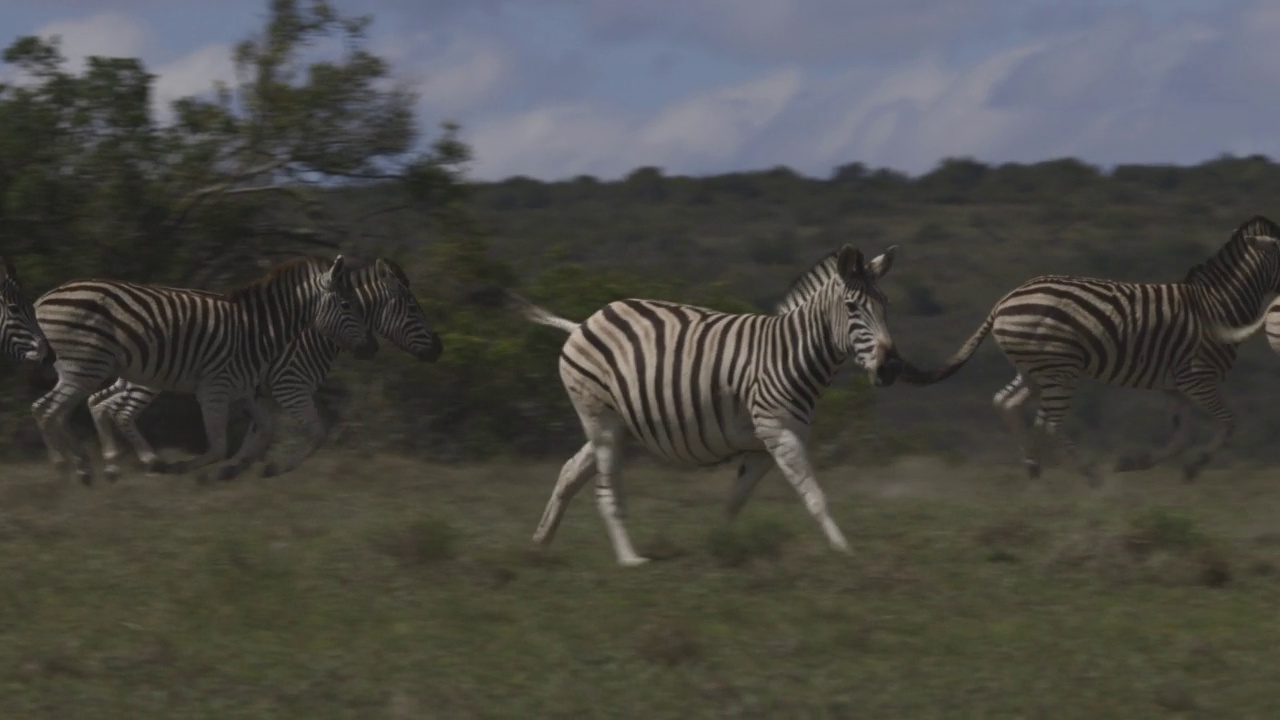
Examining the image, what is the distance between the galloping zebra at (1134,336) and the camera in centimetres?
1277

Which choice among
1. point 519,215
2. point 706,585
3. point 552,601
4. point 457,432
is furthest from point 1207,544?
point 519,215

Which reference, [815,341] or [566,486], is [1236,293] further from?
[566,486]

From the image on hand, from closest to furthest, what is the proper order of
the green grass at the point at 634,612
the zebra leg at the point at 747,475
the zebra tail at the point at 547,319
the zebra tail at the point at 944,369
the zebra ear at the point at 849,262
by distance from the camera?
the green grass at the point at 634,612 → the zebra ear at the point at 849,262 → the zebra leg at the point at 747,475 → the zebra tail at the point at 944,369 → the zebra tail at the point at 547,319

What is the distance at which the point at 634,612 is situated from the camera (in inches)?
308

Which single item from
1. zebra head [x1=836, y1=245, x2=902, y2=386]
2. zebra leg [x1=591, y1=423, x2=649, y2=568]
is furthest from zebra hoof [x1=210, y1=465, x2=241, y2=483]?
zebra head [x1=836, y1=245, x2=902, y2=386]

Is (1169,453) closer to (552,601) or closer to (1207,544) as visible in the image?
(1207,544)

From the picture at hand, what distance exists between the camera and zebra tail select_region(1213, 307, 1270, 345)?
12.7 meters

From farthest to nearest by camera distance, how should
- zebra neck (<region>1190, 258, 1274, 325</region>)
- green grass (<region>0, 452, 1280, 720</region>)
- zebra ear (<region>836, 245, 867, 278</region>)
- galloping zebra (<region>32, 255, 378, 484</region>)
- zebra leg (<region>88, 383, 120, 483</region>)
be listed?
zebra neck (<region>1190, 258, 1274, 325</region>) < zebra leg (<region>88, 383, 120, 483</region>) < galloping zebra (<region>32, 255, 378, 484</region>) < zebra ear (<region>836, 245, 867, 278</region>) < green grass (<region>0, 452, 1280, 720</region>)

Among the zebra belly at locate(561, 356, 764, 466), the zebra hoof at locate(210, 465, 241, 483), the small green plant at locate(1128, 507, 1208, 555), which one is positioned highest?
the zebra belly at locate(561, 356, 764, 466)

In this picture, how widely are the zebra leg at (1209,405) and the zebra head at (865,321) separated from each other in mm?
4739

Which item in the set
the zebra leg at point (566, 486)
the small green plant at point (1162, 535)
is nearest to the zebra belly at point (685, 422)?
the zebra leg at point (566, 486)

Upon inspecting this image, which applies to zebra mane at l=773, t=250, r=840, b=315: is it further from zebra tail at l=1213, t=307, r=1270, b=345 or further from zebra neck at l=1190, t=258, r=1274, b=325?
zebra neck at l=1190, t=258, r=1274, b=325

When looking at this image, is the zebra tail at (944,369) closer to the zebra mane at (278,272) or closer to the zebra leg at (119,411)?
the zebra mane at (278,272)

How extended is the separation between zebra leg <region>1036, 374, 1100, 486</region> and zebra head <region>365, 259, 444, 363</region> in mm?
4248
